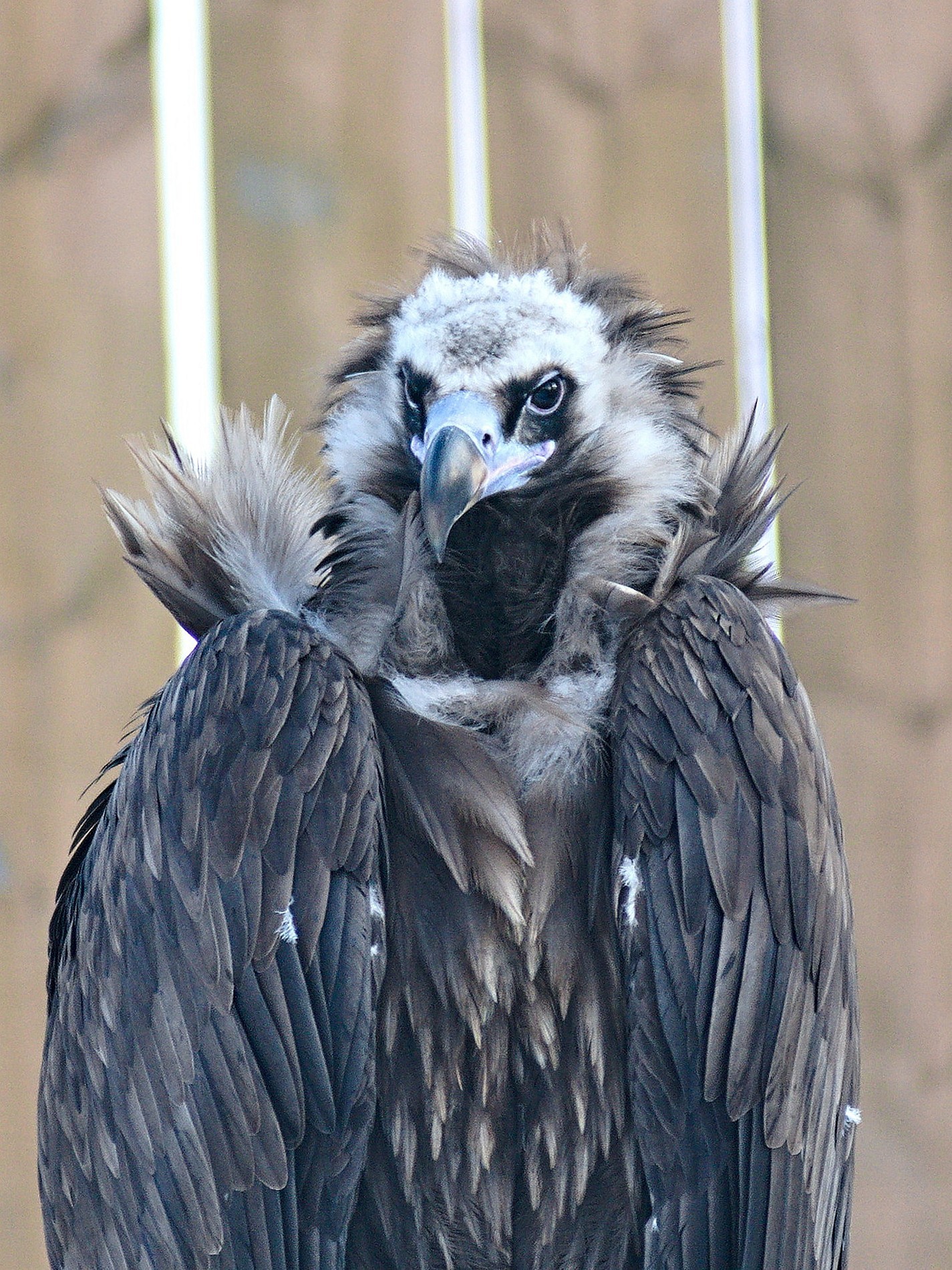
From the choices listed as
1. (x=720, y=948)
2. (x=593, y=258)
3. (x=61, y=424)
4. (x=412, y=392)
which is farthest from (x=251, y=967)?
(x=593, y=258)

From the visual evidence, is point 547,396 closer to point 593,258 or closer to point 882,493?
point 593,258

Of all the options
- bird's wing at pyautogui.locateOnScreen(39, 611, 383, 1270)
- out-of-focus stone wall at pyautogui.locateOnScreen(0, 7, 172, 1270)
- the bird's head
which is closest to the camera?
bird's wing at pyautogui.locateOnScreen(39, 611, 383, 1270)

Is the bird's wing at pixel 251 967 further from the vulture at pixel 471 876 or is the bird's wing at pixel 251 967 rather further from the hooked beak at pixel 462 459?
the hooked beak at pixel 462 459

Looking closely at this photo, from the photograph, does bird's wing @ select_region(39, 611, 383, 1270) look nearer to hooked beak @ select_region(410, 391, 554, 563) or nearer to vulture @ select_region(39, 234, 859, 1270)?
vulture @ select_region(39, 234, 859, 1270)

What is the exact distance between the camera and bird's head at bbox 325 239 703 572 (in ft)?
5.95

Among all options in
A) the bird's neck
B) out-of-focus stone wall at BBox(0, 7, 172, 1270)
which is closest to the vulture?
the bird's neck

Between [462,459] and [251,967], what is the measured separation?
0.52 meters

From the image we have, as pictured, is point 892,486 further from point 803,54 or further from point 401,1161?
point 401,1161

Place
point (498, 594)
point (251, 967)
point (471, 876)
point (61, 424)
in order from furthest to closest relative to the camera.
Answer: point (61, 424)
point (498, 594)
point (471, 876)
point (251, 967)

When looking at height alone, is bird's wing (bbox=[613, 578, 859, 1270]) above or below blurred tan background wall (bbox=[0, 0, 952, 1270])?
below

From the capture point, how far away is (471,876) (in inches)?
66.6

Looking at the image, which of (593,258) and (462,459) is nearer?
(462,459)

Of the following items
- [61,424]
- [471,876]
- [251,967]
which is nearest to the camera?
[251,967]

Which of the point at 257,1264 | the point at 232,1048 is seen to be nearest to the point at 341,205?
the point at 232,1048
